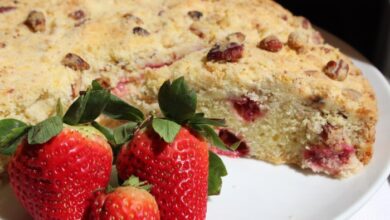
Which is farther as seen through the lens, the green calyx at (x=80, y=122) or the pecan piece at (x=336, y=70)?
the pecan piece at (x=336, y=70)

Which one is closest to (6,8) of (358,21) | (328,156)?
(328,156)

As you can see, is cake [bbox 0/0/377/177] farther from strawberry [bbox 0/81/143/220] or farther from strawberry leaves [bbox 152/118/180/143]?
strawberry leaves [bbox 152/118/180/143]

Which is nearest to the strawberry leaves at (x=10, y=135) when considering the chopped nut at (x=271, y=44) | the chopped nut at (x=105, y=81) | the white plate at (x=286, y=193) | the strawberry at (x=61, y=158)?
the strawberry at (x=61, y=158)

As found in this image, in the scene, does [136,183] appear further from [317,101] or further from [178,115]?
[317,101]

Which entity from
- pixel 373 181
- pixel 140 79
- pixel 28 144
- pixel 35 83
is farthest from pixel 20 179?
pixel 373 181

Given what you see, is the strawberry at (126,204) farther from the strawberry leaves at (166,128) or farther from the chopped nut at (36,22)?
the chopped nut at (36,22)

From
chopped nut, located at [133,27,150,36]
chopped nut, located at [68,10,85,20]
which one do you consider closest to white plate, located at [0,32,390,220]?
chopped nut, located at [133,27,150,36]
